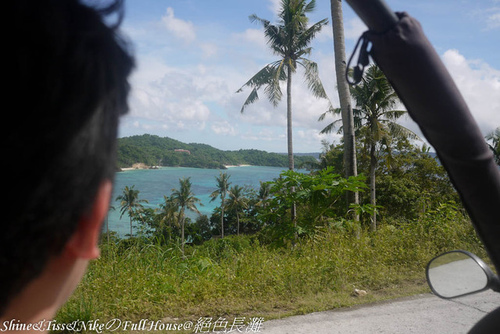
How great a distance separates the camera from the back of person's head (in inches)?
16.5

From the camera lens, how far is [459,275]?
1160mm

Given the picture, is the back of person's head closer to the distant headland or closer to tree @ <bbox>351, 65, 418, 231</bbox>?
tree @ <bbox>351, 65, 418, 231</bbox>

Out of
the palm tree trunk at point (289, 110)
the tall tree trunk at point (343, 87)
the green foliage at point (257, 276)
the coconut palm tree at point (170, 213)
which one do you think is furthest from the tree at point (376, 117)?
the coconut palm tree at point (170, 213)

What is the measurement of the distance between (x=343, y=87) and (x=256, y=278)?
7.03m

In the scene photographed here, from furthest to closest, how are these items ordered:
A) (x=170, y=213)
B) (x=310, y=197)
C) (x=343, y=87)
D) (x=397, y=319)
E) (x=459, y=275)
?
(x=170, y=213) < (x=343, y=87) < (x=310, y=197) < (x=397, y=319) < (x=459, y=275)

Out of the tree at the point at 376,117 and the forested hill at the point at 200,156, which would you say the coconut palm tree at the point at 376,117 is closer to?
the tree at the point at 376,117

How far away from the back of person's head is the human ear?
1 cm

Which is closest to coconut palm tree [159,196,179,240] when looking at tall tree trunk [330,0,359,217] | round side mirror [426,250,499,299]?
tall tree trunk [330,0,359,217]

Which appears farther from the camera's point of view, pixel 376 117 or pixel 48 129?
pixel 376 117

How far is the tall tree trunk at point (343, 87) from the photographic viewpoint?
9.65 m

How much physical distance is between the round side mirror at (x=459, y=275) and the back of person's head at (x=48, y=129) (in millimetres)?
1052

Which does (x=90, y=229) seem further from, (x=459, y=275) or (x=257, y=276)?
(x=257, y=276)

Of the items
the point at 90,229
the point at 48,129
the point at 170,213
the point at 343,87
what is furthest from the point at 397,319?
the point at 170,213

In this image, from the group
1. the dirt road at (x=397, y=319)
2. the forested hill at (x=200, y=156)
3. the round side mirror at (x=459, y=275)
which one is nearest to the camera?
the round side mirror at (x=459, y=275)
